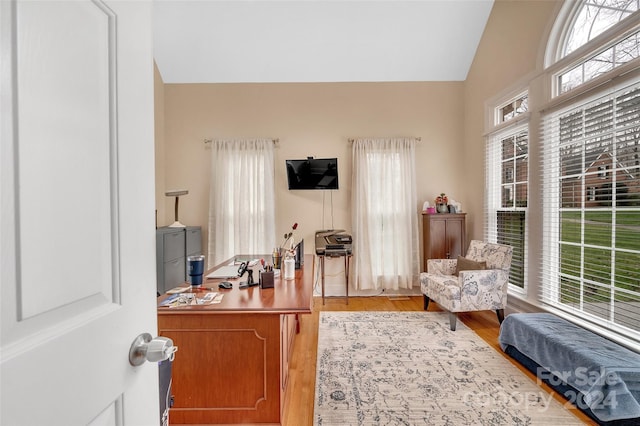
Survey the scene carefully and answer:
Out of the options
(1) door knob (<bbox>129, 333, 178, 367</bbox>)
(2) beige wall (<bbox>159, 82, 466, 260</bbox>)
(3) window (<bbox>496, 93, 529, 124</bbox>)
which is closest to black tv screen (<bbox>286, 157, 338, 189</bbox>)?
(2) beige wall (<bbox>159, 82, 466, 260</bbox>)

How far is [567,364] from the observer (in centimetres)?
196

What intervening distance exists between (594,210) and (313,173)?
A: 10.0 ft

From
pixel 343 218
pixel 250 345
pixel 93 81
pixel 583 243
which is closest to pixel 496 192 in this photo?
pixel 583 243

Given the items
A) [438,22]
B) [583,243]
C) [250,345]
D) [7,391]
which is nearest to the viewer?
[7,391]

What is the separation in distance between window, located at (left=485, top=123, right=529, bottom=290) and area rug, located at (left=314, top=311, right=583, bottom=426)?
112 cm

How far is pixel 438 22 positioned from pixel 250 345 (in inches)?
170

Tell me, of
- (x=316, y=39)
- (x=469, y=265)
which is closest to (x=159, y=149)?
(x=316, y=39)

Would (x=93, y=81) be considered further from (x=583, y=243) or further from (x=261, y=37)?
(x=261, y=37)

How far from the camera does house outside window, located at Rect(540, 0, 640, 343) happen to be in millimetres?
2125

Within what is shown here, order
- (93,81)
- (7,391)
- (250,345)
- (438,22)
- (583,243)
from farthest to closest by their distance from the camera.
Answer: (438,22) → (583,243) → (250,345) → (93,81) → (7,391)

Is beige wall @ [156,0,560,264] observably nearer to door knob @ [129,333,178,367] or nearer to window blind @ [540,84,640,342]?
window blind @ [540,84,640,342]

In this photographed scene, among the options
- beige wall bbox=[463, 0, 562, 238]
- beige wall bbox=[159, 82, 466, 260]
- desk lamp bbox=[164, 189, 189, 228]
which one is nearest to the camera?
beige wall bbox=[463, 0, 562, 238]

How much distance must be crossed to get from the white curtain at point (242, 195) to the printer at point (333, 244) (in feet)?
2.44

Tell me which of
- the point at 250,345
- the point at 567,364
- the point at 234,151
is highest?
the point at 234,151
